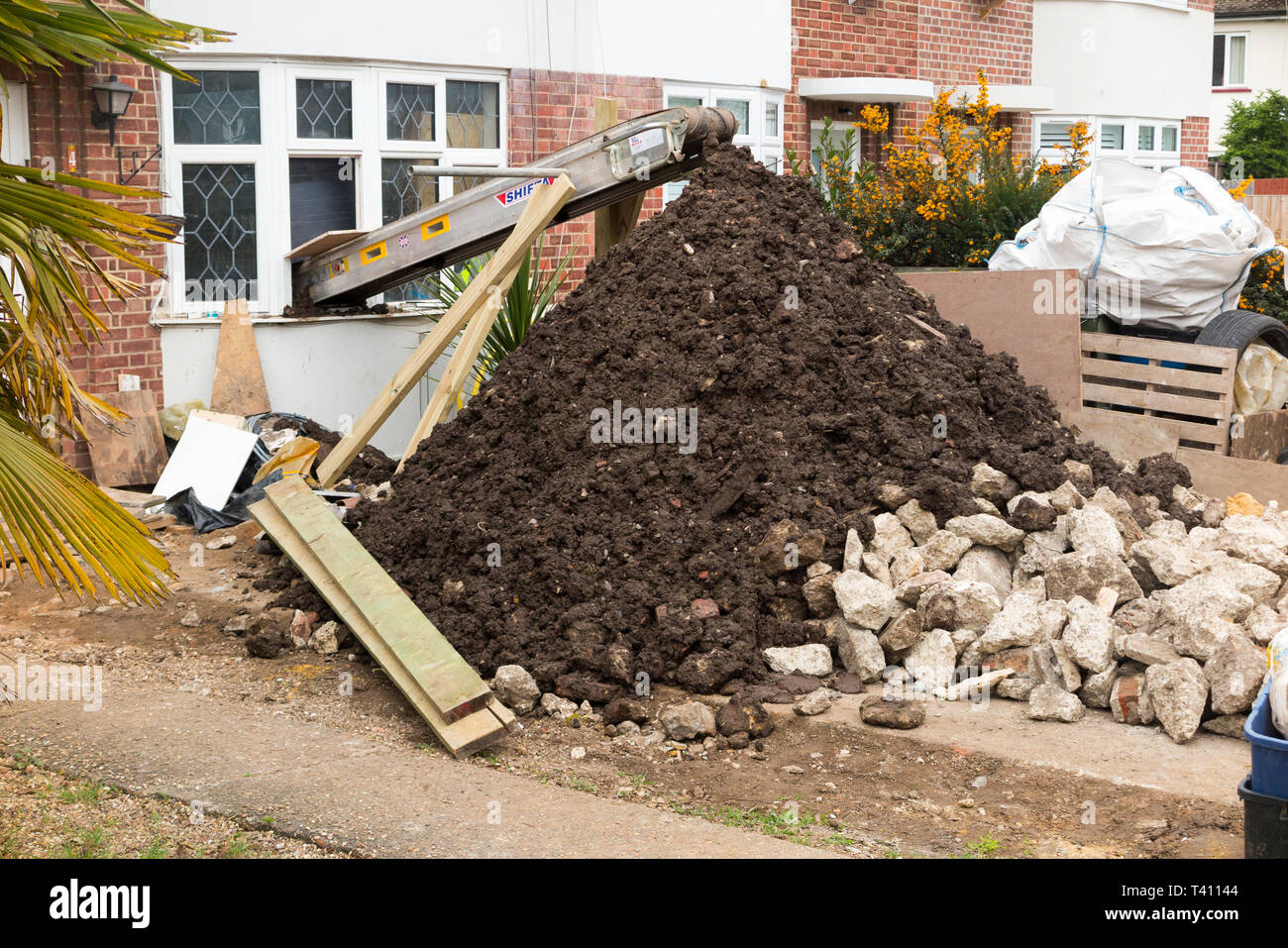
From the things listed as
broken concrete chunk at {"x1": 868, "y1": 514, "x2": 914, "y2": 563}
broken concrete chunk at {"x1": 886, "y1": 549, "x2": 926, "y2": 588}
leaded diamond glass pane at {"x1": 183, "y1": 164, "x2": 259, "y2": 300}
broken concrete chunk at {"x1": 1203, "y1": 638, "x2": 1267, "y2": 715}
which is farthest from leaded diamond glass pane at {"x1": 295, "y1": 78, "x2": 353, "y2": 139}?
broken concrete chunk at {"x1": 1203, "y1": 638, "x2": 1267, "y2": 715}

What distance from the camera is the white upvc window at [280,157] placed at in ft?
30.3

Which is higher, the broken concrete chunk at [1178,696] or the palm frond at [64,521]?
the palm frond at [64,521]

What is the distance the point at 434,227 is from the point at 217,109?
2.11m

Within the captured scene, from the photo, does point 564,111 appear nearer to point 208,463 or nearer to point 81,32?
point 208,463

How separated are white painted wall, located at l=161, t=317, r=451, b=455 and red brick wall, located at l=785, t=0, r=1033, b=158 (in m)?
5.34

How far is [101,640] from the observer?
6.45 metres

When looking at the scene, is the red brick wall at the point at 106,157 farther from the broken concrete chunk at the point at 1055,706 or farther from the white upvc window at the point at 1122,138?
the white upvc window at the point at 1122,138

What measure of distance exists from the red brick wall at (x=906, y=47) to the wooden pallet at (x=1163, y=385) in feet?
17.8

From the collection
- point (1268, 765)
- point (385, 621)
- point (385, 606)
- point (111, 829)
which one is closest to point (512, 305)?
point (385, 606)

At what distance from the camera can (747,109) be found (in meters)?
12.3

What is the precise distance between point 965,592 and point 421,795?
2708mm

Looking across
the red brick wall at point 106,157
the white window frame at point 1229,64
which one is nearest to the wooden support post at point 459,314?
the red brick wall at point 106,157

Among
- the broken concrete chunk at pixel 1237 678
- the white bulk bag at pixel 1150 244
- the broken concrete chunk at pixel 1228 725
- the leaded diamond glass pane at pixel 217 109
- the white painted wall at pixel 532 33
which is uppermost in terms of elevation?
the white painted wall at pixel 532 33

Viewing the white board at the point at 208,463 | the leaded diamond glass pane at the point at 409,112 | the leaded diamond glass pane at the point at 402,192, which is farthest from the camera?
the leaded diamond glass pane at the point at 402,192
